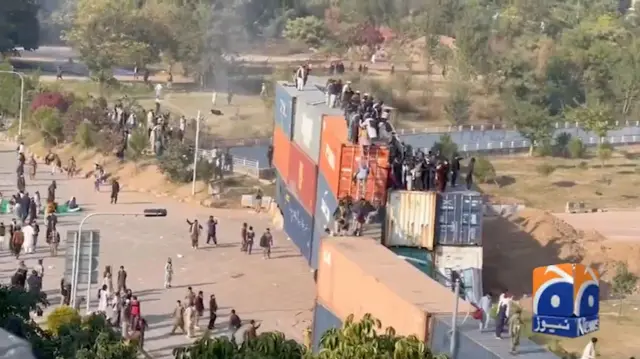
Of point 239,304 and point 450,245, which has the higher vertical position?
point 450,245

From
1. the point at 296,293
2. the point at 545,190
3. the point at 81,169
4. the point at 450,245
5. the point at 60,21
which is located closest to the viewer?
the point at 450,245

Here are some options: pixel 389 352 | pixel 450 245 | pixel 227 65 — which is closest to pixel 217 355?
pixel 389 352

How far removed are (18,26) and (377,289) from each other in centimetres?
5074

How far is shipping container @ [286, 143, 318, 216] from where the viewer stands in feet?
88.8

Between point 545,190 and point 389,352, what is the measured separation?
3209 cm

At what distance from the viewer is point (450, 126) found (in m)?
56.3

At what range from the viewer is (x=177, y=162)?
117 feet

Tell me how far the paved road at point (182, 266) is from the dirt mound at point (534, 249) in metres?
4.13

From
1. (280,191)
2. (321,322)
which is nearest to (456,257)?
(321,322)

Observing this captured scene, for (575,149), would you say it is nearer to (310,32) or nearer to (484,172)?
(484,172)

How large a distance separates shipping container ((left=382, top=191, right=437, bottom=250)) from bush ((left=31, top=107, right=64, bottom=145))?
62.8ft

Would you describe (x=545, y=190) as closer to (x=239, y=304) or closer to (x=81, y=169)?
(x=81, y=169)

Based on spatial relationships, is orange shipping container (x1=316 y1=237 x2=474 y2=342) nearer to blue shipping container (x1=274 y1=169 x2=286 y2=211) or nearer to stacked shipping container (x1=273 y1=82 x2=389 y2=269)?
stacked shipping container (x1=273 y1=82 x2=389 y2=269)

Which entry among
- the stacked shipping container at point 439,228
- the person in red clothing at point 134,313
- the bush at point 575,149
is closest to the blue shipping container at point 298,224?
the stacked shipping container at point 439,228
